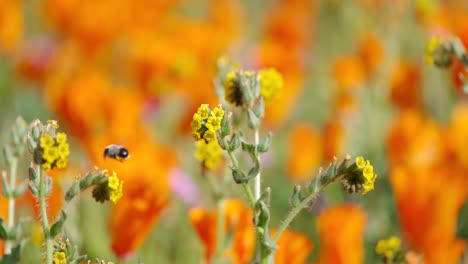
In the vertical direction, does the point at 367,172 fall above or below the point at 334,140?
below

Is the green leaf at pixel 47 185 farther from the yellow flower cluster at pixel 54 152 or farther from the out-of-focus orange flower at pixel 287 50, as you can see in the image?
the out-of-focus orange flower at pixel 287 50

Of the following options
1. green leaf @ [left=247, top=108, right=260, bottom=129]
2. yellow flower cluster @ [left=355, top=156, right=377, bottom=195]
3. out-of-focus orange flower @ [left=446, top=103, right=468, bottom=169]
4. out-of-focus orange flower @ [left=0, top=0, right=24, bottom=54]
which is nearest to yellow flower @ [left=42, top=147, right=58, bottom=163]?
green leaf @ [left=247, top=108, right=260, bottom=129]

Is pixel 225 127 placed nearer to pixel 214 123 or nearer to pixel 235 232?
pixel 214 123

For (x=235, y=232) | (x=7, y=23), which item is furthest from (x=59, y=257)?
(x=7, y=23)

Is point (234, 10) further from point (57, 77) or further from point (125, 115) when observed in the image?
point (125, 115)

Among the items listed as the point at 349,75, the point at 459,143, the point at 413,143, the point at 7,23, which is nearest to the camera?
the point at 459,143

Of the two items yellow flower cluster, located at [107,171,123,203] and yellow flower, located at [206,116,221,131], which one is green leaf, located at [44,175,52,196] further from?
yellow flower, located at [206,116,221,131]
